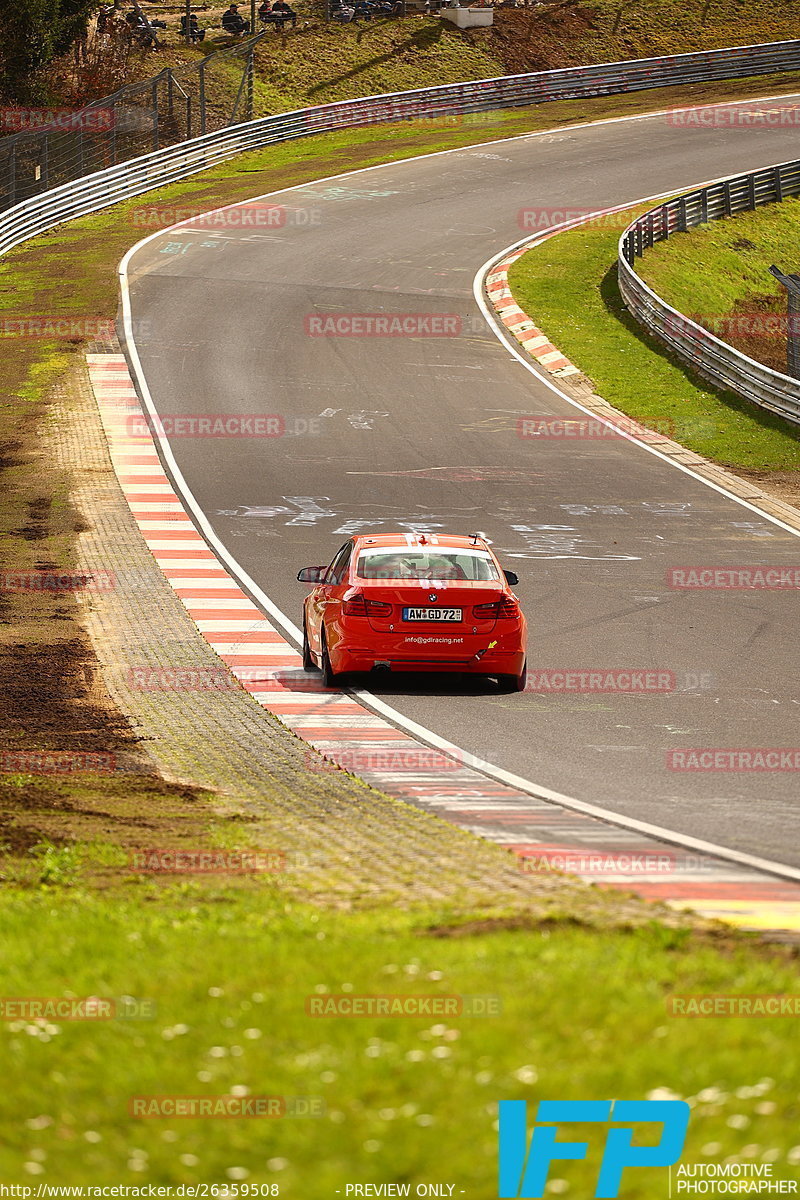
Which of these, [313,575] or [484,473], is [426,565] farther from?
[484,473]

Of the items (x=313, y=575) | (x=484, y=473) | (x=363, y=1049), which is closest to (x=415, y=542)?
(x=313, y=575)

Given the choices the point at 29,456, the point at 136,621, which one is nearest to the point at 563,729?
the point at 136,621

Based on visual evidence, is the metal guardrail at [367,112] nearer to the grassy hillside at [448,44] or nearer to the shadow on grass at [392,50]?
the grassy hillside at [448,44]

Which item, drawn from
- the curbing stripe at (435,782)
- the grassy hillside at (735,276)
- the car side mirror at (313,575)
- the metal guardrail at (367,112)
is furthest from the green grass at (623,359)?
the metal guardrail at (367,112)

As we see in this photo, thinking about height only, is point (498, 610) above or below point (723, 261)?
below

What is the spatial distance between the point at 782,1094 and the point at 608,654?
11860 millimetres

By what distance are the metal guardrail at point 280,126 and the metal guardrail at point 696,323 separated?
1601 centimetres

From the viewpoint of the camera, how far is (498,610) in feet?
48.6

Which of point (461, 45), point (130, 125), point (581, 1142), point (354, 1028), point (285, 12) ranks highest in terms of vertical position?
point (285, 12)

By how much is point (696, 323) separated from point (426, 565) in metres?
27.6

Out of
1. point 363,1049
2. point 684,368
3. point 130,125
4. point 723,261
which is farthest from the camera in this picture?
point 130,125

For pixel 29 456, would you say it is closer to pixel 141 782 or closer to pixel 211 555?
pixel 211 555

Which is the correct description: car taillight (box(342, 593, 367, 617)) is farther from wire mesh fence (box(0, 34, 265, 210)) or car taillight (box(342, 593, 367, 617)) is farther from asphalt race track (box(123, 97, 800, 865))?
wire mesh fence (box(0, 34, 265, 210))

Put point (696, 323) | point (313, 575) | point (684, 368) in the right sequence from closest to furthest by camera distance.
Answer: point (313, 575) → point (684, 368) → point (696, 323)
